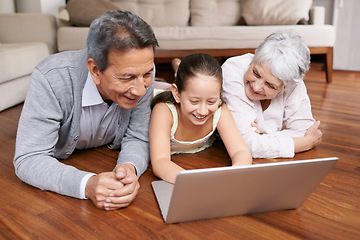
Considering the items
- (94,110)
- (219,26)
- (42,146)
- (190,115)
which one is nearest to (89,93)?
(94,110)

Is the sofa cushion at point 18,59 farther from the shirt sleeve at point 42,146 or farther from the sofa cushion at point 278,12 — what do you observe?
the sofa cushion at point 278,12

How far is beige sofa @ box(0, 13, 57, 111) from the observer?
2291mm

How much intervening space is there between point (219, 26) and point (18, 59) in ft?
5.61

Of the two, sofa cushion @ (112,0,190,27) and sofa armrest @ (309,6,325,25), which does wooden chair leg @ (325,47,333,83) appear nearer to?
sofa armrest @ (309,6,325,25)

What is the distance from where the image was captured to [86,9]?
114 inches

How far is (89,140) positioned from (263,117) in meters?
0.78

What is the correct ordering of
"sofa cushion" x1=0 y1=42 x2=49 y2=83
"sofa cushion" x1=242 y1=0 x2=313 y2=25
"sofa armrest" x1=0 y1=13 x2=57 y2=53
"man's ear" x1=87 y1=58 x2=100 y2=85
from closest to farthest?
"man's ear" x1=87 y1=58 x2=100 y2=85
"sofa cushion" x1=0 y1=42 x2=49 y2=83
"sofa armrest" x1=0 y1=13 x2=57 y2=53
"sofa cushion" x1=242 y1=0 x2=313 y2=25

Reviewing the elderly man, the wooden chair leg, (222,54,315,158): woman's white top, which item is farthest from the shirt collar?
the wooden chair leg

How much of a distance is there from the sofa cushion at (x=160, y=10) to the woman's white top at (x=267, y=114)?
188 centimetres

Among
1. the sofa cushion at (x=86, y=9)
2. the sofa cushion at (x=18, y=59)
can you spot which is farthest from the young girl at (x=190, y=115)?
the sofa cushion at (x=86, y=9)

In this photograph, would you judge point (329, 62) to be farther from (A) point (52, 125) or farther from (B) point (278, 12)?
(A) point (52, 125)

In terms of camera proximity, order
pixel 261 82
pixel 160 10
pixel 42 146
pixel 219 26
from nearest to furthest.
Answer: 1. pixel 42 146
2. pixel 261 82
3. pixel 219 26
4. pixel 160 10

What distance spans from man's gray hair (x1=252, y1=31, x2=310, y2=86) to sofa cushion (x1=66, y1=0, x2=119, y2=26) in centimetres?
188

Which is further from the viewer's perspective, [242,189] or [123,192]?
[123,192]
